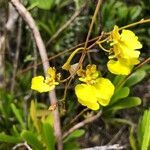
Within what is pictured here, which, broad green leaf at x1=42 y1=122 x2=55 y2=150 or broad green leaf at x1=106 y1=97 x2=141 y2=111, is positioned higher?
broad green leaf at x1=42 y1=122 x2=55 y2=150

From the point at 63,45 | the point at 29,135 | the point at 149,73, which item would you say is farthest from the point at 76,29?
the point at 29,135

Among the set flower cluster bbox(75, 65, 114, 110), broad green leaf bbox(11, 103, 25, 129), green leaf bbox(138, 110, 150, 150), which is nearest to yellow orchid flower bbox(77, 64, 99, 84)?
flower cluster bbox(75, 65, 114, 110)

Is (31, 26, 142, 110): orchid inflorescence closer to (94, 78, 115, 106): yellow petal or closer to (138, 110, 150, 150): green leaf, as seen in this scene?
(94, 78, 115, 106): yellow petal

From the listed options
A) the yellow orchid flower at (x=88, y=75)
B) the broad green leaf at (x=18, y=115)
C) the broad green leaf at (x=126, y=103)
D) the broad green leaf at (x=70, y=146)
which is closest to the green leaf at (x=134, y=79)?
the broad green leaf at (x=126, y=103)

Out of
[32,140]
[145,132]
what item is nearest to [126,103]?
[145,132]

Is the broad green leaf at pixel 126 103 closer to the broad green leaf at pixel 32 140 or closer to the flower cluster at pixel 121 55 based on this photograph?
the broad green leaf at pixel 32 140
